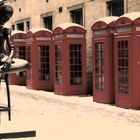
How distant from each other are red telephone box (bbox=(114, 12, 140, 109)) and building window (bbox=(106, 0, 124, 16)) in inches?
128

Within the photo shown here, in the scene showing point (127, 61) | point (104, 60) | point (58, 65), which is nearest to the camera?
point (127, 61)

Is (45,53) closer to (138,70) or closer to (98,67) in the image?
(98,67)

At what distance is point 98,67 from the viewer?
573 inches

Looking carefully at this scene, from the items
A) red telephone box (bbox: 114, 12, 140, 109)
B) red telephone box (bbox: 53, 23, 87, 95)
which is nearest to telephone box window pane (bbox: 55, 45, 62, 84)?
red telephone box (bbox: 53, 23, 87, 95)

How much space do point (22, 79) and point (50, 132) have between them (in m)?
14.7

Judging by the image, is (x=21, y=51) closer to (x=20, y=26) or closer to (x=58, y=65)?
(x=58, y=65)

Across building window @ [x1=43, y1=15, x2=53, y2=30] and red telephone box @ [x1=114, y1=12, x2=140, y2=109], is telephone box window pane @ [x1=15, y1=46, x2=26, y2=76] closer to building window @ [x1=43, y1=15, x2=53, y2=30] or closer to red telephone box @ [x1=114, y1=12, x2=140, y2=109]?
building window @ [x1=43, y1=15, x2=53, y2=30]

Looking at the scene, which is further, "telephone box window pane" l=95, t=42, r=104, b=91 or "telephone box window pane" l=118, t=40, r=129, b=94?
"telephone box window pane" l=95, t=42, r=104, b=91

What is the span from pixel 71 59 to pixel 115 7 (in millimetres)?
2329

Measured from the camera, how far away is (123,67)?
13.0m

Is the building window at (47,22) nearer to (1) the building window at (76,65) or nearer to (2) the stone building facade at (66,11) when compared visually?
(2) the stone building facade at (66,11)

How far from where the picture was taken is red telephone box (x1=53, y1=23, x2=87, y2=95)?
16.4 m

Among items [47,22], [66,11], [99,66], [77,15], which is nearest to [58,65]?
[99,66]

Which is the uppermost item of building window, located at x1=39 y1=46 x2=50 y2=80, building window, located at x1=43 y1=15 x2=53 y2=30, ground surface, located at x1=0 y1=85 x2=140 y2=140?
building window, located at x1=43 y1=15 x2=53 y2=30
